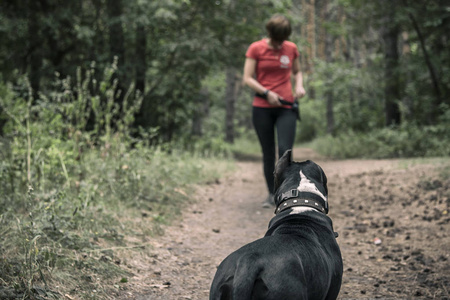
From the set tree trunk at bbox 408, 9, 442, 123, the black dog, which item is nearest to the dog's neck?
the black dog

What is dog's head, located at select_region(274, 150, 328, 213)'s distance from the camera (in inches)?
103

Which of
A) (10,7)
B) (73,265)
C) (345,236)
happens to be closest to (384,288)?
(345,236)

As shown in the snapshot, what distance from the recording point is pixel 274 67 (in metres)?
5.51

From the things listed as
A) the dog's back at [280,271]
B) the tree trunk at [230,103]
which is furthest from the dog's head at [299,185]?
the tree trunk at [230,103]

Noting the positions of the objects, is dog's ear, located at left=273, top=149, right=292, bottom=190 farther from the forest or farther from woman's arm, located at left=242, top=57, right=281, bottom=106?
woman's arm, located at left=242, top=57, right=281, bottom=106

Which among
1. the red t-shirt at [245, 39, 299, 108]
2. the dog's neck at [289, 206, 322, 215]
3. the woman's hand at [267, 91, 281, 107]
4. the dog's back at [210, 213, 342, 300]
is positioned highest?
the red t-shirt at [245, 39, 299, 108]

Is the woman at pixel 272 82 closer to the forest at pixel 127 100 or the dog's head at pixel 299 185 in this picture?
the forest at pixel 127 100

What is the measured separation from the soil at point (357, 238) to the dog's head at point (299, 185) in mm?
1009

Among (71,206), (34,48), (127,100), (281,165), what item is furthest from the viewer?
(34,48)

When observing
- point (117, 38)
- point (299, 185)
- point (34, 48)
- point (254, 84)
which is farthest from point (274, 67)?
point (34, 48)

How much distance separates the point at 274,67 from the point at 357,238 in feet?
7.45

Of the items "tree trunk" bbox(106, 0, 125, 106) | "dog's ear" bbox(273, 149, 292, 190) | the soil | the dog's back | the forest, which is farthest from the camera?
"tree trunk" bbox(106, 0, 125, 106)

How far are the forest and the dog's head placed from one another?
4.94 ft

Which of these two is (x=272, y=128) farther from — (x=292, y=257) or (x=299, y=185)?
(x=292, y=257)
